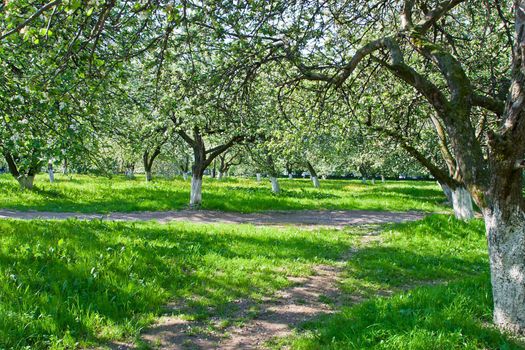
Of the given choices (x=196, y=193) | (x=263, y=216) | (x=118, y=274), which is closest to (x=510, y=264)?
(x=118, y=274)

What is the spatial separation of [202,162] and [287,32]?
13711 mm

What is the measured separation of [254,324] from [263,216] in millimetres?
12016

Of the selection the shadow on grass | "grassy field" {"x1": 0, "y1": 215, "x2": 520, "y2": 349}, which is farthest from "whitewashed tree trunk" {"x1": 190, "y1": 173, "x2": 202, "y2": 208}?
the shadow on grass

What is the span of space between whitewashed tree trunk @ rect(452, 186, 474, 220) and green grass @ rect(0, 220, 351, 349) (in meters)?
5.53

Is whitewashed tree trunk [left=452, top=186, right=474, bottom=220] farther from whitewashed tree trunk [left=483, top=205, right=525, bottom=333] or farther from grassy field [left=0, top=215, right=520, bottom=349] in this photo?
whitewashed tree trunk [left=483, top=205, right=525, bottom=333]

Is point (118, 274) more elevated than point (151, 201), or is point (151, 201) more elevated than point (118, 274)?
point (151, 201)

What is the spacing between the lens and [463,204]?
14.4m

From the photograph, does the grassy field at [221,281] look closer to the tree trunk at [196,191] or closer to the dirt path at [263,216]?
the dirt path at [263,216]

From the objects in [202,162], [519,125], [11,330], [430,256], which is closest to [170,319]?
[11,330]

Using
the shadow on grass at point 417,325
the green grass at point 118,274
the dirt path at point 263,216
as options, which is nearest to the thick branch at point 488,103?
the shadow on grass at point 417,325

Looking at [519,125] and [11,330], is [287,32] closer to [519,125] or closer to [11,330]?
[519,125]

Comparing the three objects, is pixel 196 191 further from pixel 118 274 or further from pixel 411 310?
pixel 411 310

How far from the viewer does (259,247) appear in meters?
10.1

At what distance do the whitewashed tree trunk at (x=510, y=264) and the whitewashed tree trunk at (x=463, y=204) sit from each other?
10.2 meters
